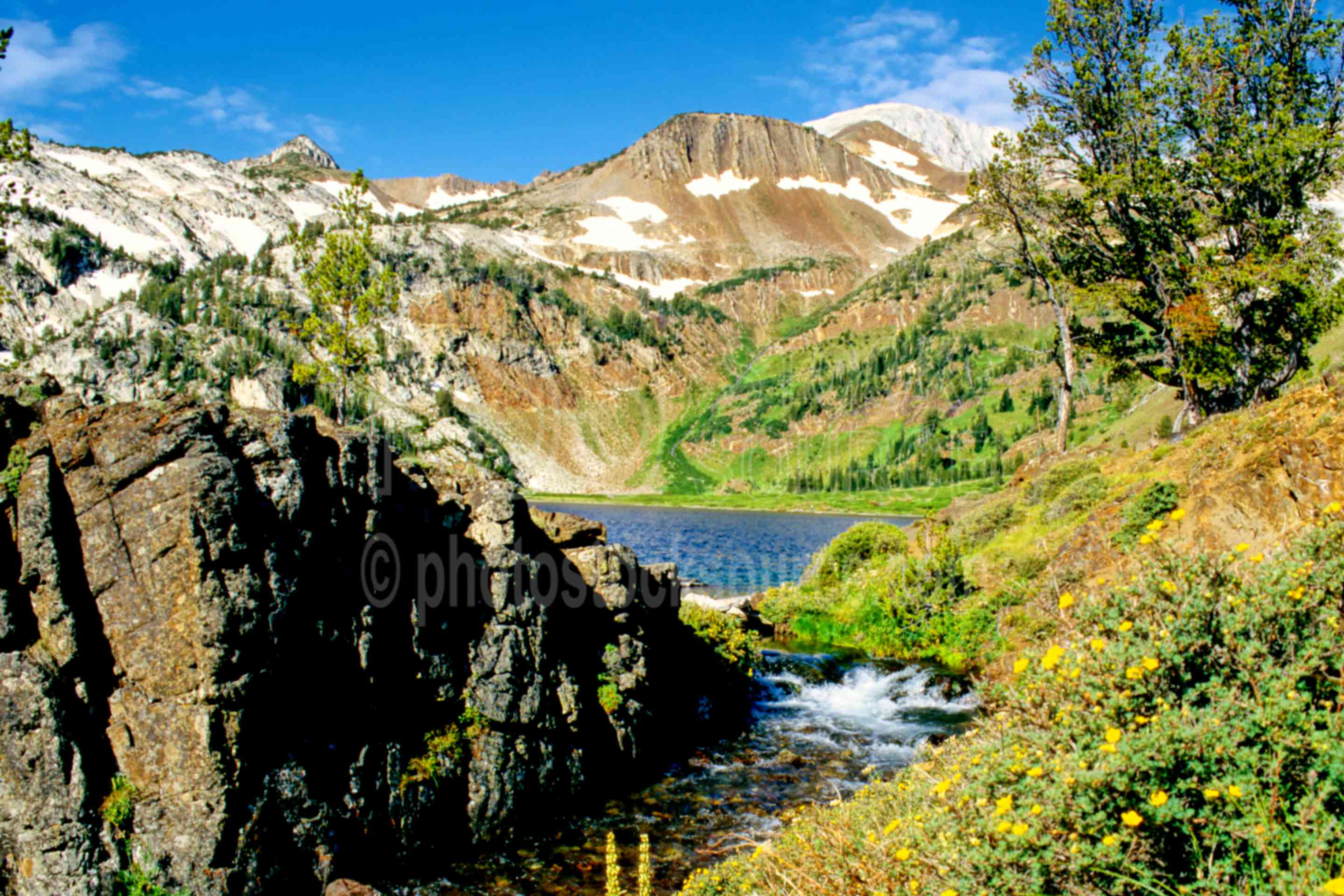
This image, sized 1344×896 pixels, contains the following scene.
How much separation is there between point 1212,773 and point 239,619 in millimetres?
11341

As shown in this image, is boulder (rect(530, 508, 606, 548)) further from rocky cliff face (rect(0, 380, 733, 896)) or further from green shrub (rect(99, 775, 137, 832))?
green shrub (rect(99, 775, 137, 832))

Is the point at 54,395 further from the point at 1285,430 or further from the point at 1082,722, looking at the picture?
the point at 1285,430

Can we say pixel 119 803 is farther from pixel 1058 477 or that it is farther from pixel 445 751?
pixel 1058 477

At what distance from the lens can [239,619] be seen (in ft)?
36.8

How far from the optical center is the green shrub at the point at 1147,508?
2014 cm

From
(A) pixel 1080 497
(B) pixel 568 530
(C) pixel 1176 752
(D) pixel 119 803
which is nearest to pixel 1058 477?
(A) pixel 1080 497

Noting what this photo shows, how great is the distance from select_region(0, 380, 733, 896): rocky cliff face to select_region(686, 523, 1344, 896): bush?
9442 millimetres

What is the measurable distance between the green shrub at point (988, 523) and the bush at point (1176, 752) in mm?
31010

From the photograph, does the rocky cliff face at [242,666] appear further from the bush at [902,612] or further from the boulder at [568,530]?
the bush at [902,612]

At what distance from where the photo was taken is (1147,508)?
2039 centimetres

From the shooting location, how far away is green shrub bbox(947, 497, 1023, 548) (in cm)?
3519

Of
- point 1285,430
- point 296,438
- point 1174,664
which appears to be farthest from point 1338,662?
point 1285,430

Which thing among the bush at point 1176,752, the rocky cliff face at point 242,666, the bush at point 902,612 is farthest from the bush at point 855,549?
the bush at point 1176,752

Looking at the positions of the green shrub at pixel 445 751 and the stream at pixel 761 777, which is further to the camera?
the green shrub at pixel 445 751
